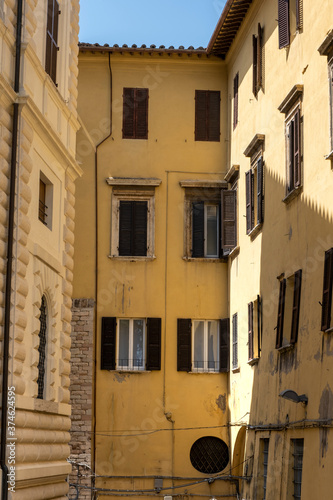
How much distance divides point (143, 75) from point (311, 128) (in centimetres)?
984

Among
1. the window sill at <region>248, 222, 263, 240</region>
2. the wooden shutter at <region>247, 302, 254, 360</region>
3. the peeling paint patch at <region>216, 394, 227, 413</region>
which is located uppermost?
the window sill at <region>248, 222, 263, 240</region>

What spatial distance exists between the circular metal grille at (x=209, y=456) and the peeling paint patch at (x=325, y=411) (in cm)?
885

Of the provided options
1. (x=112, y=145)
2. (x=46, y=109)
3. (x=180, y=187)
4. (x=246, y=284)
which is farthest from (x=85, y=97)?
(x=46, y=109)

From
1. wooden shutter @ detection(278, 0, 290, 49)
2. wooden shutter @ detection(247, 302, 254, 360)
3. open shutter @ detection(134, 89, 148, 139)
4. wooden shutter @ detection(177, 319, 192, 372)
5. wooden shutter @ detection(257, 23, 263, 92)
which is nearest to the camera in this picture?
wooden shutter @ detection(278, 0, 290, 49)

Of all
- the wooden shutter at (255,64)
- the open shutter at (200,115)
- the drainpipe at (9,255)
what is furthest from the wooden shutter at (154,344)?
the drainpipe at (9,255)

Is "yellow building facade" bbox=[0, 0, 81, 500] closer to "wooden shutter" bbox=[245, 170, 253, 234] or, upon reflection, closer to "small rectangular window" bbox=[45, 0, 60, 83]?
"small rectangular window" bbox=[45, 0, 60, 83]

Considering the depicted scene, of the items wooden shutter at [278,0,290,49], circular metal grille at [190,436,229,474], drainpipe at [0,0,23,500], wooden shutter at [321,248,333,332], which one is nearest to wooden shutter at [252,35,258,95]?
wooden shutter at [278,0,290,49]

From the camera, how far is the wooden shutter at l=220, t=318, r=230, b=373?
22.8 m

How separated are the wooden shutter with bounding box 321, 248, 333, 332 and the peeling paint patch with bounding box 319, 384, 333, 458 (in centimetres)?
102

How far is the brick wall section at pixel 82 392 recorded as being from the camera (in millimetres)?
22359

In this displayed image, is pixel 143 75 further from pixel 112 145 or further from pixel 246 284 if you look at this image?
pixel 246 284

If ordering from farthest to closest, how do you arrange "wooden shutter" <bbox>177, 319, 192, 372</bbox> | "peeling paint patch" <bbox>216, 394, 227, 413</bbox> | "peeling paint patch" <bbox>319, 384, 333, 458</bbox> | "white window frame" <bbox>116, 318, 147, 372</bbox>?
"white window frame" <bbox>116, 318, 147, 372</bbox>
"wooden shutter" <bbox>177, 319, 192, 372</bbox>
"peeling paint patch" <bbox>216, 394, 227, 413</bbox>
"peeling paint patch" <bbox>319, 384, 333, 458</bbox>

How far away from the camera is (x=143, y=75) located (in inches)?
965

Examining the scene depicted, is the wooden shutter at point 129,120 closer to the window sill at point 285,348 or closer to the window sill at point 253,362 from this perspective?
the window sill at point 253,362
